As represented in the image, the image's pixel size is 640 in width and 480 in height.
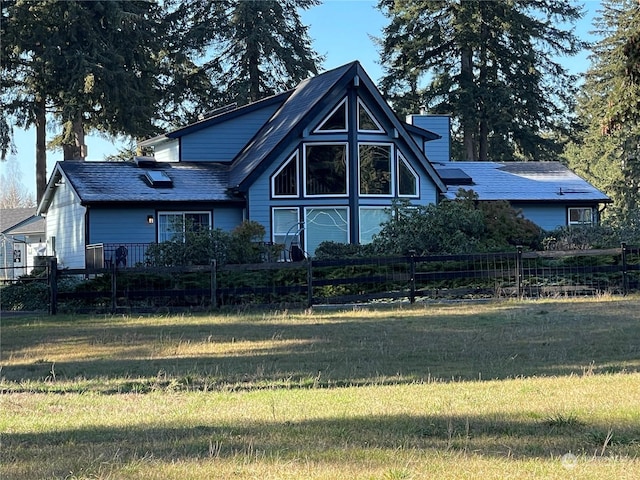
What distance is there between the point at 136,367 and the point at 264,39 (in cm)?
3850

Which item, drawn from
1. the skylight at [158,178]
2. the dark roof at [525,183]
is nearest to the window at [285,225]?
the skylight at [158,178]

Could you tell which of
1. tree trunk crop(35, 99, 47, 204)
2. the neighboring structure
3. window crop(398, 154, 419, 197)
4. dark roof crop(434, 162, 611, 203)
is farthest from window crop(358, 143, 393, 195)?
the neighboring structure

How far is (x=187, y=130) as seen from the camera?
35.0m

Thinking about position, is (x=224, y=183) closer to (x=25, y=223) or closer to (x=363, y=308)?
(x=363, y=308)

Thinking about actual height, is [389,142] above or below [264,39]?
below

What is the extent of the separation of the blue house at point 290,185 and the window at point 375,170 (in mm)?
36

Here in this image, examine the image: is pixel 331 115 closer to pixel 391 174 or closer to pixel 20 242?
pixel 391 174

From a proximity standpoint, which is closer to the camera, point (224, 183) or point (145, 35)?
point (224, 183)

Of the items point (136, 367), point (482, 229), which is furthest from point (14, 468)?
point (482, 229)

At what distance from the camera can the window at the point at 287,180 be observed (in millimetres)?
31734

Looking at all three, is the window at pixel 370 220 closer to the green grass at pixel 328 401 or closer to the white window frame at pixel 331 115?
the white window frame at pixel 331 115

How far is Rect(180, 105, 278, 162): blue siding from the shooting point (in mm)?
35397

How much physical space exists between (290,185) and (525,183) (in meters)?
12.4

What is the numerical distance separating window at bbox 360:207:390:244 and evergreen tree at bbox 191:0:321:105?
18331 mm
